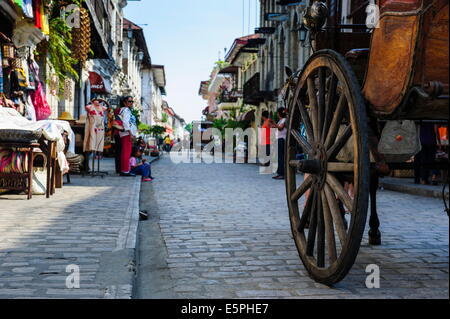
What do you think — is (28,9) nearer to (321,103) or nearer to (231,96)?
(321,103)

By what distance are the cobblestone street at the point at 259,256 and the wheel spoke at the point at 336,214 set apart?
0.40 m

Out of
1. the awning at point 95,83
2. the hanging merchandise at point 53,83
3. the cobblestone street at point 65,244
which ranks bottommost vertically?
the cobblestone street at point 65,244

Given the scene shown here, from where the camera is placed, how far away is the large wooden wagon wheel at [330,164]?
3.00 metres

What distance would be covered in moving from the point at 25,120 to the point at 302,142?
220 inches

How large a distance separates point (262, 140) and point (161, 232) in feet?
39.9

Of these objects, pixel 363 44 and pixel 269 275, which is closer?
pixel 269 275

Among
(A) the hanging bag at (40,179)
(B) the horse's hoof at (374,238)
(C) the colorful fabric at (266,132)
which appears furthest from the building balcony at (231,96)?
(B) the horse's hoof at (374,238)

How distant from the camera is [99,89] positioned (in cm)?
2470

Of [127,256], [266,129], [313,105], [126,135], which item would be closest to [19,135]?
[127,256]

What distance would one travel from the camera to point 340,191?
3.28m

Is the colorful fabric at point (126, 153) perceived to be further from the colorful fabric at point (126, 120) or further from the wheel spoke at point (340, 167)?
the wheel spoke at point (340, 167)
